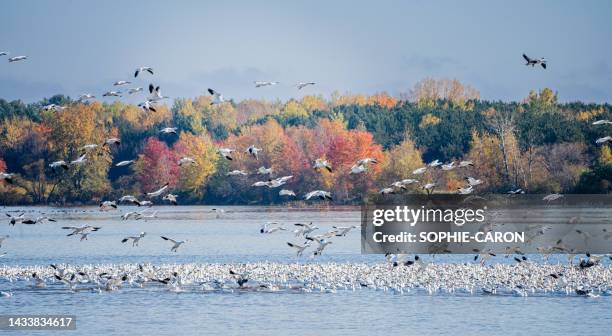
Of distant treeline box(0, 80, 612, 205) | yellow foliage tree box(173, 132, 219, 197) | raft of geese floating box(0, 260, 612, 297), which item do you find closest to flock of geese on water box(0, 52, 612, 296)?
raft of geese floating box(0, 260, 612, 297)

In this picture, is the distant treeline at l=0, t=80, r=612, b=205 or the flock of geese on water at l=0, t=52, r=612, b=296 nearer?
the flock of geese on water at l=0, t=52, r=612, b=296

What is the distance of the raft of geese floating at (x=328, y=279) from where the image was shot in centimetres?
3400

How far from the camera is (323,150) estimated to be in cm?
12100

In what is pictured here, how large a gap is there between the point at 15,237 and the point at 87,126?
5130 centimetres

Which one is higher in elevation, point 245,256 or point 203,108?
point 203,108

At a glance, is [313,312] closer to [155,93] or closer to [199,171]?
[155,93]

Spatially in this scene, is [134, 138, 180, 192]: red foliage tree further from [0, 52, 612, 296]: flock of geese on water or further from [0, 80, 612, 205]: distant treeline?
[0, 52, 612, 296]: flock of geese on water

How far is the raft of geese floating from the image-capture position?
34000 mm

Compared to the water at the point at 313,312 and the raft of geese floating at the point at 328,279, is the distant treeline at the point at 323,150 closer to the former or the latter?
the raft of geese floating at the point at 328,279

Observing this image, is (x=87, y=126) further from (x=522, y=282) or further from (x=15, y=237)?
(x=522, y=282)

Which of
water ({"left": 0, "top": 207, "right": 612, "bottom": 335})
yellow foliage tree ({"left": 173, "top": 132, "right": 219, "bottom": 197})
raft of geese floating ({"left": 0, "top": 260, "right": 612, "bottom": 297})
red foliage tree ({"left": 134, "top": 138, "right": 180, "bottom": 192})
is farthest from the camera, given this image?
red foliage tree ({"left": 134, "top": 138, "right": 180, "bottom": 192})

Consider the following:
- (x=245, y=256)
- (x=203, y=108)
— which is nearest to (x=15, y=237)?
(x=245, y=256)

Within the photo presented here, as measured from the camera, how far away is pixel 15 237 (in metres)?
66.9

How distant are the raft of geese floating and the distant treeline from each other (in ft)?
169
